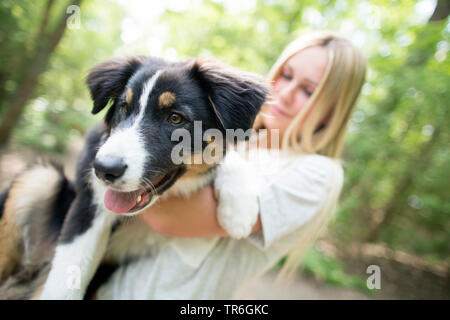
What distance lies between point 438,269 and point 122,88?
970cm

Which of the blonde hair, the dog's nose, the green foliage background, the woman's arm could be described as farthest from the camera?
the green foliage background

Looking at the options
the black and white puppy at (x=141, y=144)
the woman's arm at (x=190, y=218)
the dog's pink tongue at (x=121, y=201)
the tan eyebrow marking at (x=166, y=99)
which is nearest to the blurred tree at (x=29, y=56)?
the black and white puppy at (x=141, y=144)

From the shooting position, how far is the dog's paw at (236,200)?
72.1 inches

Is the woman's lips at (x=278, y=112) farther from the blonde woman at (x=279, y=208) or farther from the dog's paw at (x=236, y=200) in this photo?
the dog's paw at (x=236, y=200)

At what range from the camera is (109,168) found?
1.42 metres

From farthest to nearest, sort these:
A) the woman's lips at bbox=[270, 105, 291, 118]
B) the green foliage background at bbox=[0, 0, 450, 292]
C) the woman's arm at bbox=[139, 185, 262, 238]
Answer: the green foliage background at bbox=[0, 0, 450, 292] → the woman's lips at bbox=[270, 105, 291, 118] → the woman's arm at bbox=[139, 185, 262, 238]

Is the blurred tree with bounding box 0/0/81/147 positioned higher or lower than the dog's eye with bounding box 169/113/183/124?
higher

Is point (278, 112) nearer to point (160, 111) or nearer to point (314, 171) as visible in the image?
point (314, 171)

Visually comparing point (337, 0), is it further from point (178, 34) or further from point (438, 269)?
point (438, 269)

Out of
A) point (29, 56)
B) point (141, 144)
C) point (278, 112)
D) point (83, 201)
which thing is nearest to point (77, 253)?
point (83, 201)

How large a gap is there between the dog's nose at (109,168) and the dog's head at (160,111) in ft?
0.07

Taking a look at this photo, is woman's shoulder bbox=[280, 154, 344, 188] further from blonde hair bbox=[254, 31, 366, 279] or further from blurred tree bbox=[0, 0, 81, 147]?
blurred tree bbox=[0, 0, 81, 147]

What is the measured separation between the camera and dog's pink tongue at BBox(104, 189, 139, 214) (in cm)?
166

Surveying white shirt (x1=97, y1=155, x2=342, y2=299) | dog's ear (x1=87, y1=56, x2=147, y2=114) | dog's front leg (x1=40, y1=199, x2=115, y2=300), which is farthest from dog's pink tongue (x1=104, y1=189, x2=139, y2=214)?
dog's ear (x1=87, y1=56, x2=147, y2=114)
